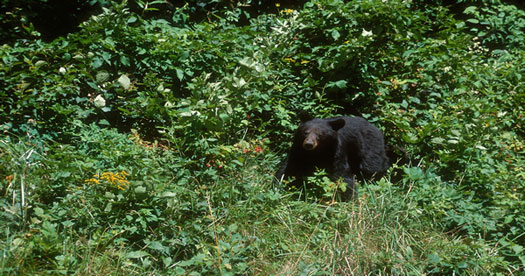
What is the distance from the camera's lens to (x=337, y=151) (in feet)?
16.7

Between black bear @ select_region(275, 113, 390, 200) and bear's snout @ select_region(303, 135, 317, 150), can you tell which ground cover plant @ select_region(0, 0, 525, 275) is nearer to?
black bear @ select_region(275, 113, 390, 200)

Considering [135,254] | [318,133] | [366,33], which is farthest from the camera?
[366,33]

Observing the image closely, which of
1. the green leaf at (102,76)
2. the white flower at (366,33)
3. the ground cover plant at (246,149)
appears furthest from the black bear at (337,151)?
the green leaf at (102,76)

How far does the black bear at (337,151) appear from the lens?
16.0 ft

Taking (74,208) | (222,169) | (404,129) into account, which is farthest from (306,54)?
(74,208)

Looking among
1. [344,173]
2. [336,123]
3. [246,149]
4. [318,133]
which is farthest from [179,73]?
[344,173]

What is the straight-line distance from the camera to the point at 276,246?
4.04 m

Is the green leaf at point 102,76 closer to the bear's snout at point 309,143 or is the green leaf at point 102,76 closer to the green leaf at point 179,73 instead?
the green leaf at point 179,73

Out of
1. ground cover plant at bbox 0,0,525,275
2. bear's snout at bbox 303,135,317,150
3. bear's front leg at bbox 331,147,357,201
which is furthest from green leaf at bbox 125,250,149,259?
bear's front leg at bbox 331,147,357,201

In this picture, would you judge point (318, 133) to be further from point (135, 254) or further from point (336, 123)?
point (135, 254)

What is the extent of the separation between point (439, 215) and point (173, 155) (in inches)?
97.1

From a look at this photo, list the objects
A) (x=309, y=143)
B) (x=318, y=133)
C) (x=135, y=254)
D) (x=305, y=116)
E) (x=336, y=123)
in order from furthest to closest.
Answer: (x=305, y=116), (x=336, y=123), (x=318, y=133), (x=309, y=143), (x=135, y=254)

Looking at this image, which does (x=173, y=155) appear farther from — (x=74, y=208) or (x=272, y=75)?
(x=272, y=75)

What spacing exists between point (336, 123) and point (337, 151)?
0.31 meters
